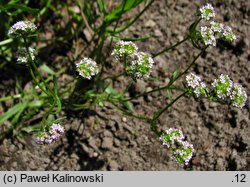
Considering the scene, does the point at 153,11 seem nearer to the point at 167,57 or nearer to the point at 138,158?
the point at 167,57

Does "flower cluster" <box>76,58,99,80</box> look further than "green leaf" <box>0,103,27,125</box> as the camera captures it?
No

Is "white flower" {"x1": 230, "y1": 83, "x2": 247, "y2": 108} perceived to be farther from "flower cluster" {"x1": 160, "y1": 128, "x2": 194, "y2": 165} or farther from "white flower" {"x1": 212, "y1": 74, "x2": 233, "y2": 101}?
"flower cluster" {"x1": 160, "y1": 128, "x2": 194, "y2": 165}

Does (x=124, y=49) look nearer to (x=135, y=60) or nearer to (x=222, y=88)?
(x=135, y=60)

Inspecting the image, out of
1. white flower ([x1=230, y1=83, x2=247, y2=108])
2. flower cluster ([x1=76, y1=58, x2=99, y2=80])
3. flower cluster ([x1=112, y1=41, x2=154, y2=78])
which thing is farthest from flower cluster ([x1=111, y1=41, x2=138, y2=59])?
white flower ([x1=230, y1=83, x2=247, y2=108])

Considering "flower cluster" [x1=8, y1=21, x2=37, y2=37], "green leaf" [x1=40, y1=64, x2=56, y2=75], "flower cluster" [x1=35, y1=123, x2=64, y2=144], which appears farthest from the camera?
"green leaf" [x1=40, y1=64, x2=56, y2=75]

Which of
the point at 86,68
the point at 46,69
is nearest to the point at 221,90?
the point at 86,68

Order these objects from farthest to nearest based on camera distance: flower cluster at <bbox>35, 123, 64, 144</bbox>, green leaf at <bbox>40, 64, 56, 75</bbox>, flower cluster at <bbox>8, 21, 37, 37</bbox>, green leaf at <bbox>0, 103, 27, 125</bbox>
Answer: green leaf at <bbox>40, 64, 56, 75</bbox> < green leaf at <bbox>0, 103, 27, 125</bbox> < flower cluster at <bbox>35, 123, 64, 144</bbox> < flower cluster at <bbox>8, 21, 37, 37</bbox>
